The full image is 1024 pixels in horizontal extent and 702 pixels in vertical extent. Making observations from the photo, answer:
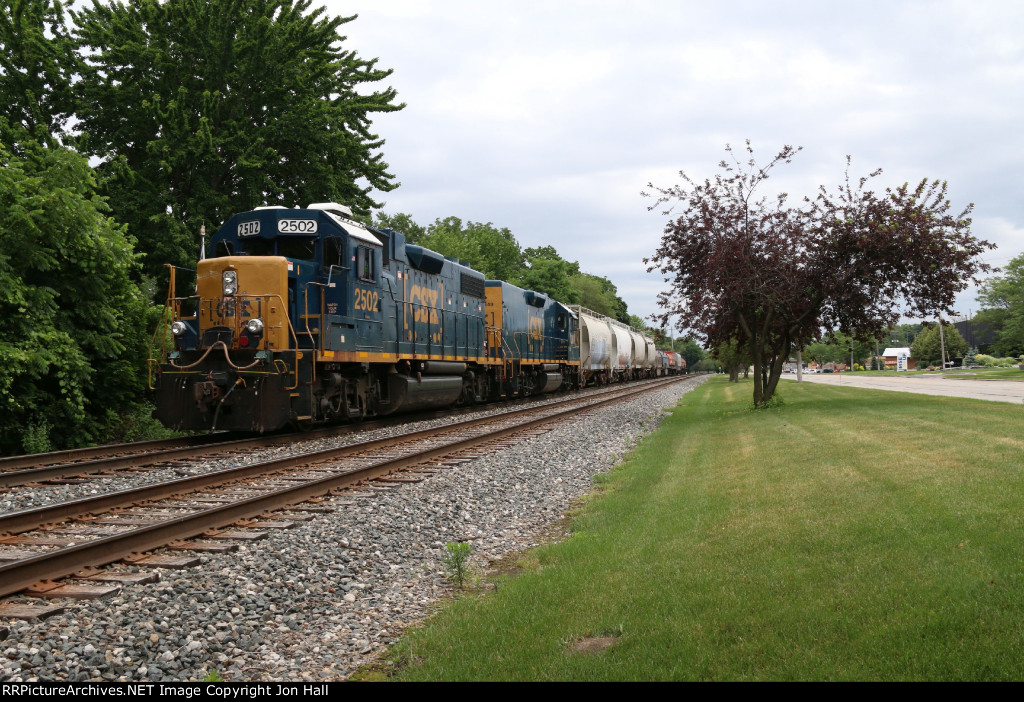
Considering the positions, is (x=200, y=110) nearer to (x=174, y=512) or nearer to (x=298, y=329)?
(x=298, y=329)

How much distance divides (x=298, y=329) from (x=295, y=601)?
8967 mm

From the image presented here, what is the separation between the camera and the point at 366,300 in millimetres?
15328

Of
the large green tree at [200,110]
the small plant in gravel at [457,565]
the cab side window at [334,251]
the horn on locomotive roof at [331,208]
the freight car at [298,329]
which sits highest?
the large green tree at [200,110]

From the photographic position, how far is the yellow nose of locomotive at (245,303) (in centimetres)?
1320

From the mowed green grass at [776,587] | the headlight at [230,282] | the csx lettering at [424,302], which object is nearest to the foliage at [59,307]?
the headlight at [230,282]

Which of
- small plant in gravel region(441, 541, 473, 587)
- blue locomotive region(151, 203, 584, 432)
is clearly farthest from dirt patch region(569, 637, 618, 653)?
blue locomotive region(151, 203, 584, 432)

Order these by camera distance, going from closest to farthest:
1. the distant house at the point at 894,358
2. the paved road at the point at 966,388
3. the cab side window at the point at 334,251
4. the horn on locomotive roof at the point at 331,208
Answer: the cab side window at the point at 334,251 → the horn on locomotive roof at the point at 331,208 → the paved road at the point at 966,388 → the distant house at the point at 894,358

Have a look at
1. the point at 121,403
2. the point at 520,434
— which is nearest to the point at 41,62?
the point at 121,403

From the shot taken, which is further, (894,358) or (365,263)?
(894,358)

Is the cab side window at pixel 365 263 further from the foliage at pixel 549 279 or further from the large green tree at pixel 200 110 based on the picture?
the foliage at pixel 549 279

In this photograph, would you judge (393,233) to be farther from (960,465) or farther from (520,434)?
(960,465)

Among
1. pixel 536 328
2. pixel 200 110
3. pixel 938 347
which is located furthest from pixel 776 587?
pixel 938 347

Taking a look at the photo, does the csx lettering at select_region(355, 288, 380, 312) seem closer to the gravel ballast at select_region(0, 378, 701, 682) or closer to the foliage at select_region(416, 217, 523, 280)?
the gravel ballast at select_region(0, 378, 701, 682)

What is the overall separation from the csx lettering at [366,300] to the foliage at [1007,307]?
299 ft
